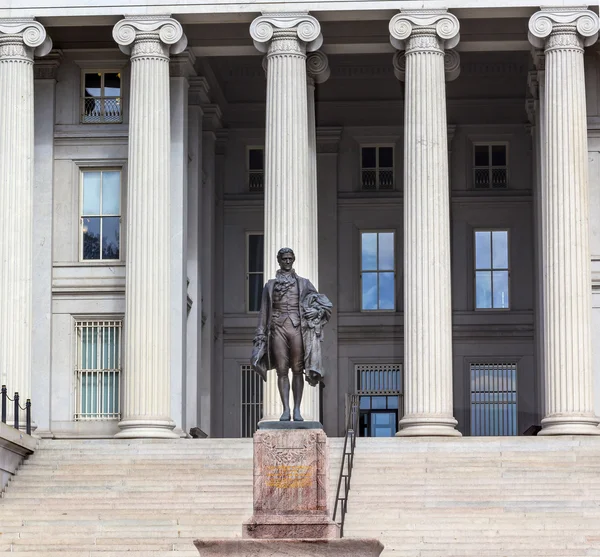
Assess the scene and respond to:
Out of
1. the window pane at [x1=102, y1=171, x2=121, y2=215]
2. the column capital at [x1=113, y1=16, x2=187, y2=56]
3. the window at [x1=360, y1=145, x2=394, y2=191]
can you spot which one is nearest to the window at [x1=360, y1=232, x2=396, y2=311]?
the window at [x1=360, y1=145, x2=394, y2=191]

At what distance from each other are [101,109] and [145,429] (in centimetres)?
879

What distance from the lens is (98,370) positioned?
1586 inches

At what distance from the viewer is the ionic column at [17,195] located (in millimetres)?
37594

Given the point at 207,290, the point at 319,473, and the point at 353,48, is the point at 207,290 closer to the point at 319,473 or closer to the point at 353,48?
the point at 353,48

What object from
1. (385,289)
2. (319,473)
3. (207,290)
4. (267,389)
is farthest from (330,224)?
(319,473)

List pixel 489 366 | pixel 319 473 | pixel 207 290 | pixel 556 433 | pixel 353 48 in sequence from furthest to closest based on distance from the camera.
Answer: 1. pixel 489 366
2. pixel 207 290
3. pixel 353 48
4. pixel 556 433
5. pixel 319 473

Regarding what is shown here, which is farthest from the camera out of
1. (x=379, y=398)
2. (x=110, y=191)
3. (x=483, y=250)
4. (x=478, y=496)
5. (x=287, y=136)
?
(x=483, y=250)

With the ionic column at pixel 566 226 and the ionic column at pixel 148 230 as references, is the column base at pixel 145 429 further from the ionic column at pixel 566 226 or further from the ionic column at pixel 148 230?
the ionic column at pixel 566 226

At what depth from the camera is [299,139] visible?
1492 inches

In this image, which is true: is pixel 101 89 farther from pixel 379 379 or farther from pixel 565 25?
pixel 379 379

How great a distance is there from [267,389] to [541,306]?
25.0 ft

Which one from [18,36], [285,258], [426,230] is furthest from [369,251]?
[285,258]

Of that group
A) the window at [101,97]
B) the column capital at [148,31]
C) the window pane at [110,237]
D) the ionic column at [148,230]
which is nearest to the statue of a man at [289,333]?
the ionic column at [148,230]

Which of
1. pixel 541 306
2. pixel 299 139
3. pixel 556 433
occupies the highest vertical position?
pixel 299 139
